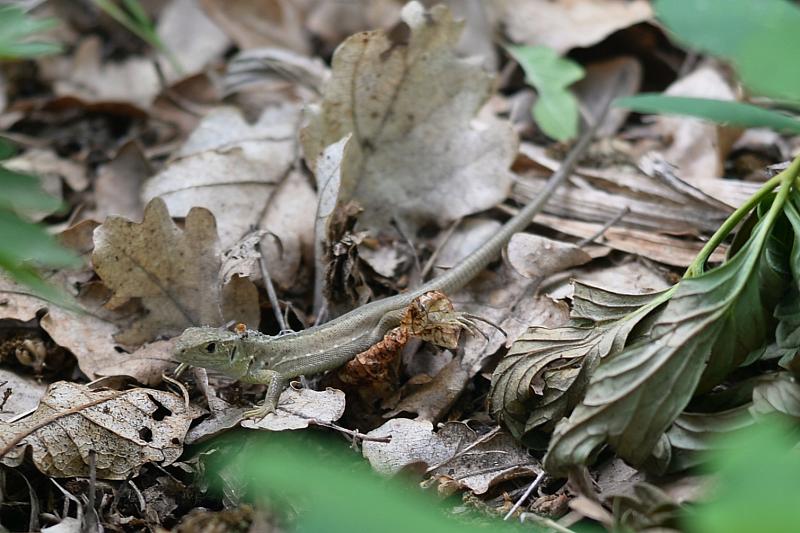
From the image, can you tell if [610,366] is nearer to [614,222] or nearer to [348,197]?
[614,222]

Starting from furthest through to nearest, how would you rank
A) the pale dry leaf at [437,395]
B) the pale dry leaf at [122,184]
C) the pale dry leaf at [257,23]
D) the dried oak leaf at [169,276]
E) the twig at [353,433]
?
the pale dry leaf at [257,23]
the pale dry leaf at [122,184]
the dried oak leaf at [169,276]
the pale dry leaf at [437,395]
the twig at [353,433]

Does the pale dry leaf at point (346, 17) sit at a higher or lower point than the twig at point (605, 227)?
higher

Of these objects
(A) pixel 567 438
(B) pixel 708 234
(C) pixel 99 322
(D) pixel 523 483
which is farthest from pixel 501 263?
(C) pixel 99 322

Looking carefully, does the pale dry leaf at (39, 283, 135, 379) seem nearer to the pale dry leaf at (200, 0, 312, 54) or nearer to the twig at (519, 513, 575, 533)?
the twig at (519, 513, 575, 533)

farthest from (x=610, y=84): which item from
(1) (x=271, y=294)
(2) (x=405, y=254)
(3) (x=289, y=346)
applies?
(3) (x=289, y=346)

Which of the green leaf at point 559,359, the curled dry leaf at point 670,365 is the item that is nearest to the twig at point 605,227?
the green leaf at point 559,359

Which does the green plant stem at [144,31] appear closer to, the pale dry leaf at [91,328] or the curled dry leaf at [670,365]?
the pale dry leaf at [91,328]
